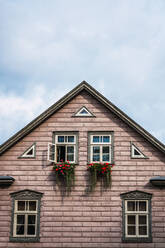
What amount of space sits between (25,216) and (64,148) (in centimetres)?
360

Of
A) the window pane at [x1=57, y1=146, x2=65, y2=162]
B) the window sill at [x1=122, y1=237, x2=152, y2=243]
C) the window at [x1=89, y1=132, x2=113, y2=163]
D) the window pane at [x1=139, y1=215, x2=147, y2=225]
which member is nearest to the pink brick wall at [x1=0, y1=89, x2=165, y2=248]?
the window sill at [x1=122, y1=237, x2=152, y2=243]

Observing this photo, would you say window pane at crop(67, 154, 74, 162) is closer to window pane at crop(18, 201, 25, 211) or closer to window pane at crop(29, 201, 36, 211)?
window pane at crop(29, 201, 36, 211)

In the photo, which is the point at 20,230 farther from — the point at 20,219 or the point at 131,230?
the point at 131,230

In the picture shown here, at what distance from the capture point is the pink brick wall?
17.9 metres

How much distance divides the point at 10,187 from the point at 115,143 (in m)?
5.31

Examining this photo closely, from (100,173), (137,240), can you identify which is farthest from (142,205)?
(100,173)

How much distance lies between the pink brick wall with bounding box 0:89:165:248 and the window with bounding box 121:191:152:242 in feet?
0.77

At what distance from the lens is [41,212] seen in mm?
18234

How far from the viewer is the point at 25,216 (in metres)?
18.3

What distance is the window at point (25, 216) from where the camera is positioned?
59.0ft

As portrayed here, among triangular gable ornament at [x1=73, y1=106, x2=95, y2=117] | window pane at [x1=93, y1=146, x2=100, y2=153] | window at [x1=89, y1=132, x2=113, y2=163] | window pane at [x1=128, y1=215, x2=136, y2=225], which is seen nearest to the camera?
window pane at [x1=128, y1=215, x2=136, y2=225]

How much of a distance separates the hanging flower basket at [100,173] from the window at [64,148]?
40.2 inches

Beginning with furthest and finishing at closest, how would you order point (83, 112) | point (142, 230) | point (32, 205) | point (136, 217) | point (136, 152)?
1. point (83, 112)
2. point (136, 152)
3. point (32, 205)
4. point (136, 217)
5. point (142, 230)

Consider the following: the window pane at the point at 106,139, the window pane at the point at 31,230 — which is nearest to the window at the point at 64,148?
the window pane at the point at 106,139
